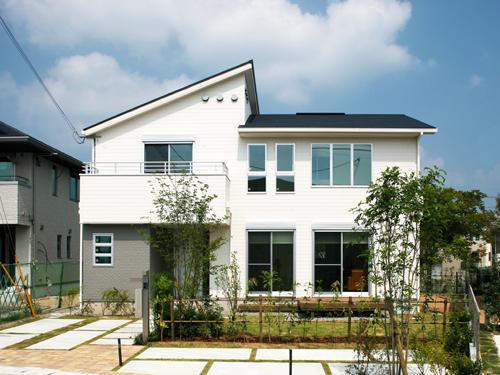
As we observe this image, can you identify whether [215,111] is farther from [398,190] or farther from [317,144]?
[398,190]

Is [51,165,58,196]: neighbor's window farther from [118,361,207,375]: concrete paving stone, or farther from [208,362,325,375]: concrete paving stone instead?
[208,362,325,375]: concrete paving stone

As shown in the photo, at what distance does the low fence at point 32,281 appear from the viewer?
19.2m

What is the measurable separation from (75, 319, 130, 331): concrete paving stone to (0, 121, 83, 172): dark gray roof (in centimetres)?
820

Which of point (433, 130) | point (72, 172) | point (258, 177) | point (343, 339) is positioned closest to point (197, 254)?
point (343, 339)

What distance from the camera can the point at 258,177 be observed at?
20875 mm

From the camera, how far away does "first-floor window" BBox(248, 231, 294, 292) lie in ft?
66.9

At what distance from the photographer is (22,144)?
2345 cm

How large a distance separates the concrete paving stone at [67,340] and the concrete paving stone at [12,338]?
2.10 ft

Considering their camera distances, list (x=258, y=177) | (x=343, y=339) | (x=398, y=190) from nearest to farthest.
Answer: (x=398, y=190) < (x=343, y=339) < (x=258, y=177)

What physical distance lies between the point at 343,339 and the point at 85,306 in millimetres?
9067

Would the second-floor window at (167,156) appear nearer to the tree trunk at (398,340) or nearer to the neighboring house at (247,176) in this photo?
the neighboring house at (247,176)

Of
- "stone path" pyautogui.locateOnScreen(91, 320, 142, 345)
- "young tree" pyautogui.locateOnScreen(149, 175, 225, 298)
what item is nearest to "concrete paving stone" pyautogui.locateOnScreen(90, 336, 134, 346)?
"stone path" pyautogui.locateOnScreen(91, 320, 142, 345)

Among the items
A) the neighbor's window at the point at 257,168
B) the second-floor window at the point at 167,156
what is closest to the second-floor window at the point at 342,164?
the neighbor's window at the point at 257,168

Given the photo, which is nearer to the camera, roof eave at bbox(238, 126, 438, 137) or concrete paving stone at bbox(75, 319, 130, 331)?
concrete paving stone at bbox(75, 319, 130, 331)
